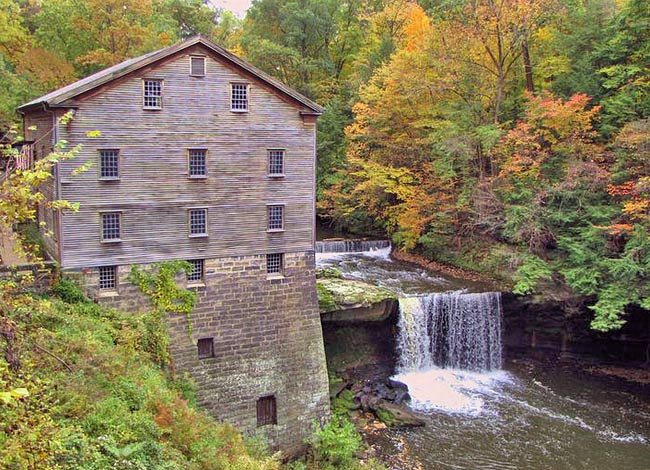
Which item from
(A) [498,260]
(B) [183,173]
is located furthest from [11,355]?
(A) [498,260]

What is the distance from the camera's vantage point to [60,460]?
8844mm

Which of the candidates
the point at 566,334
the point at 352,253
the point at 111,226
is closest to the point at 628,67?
the point at 566,334

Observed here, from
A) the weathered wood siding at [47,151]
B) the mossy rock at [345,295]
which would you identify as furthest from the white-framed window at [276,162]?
→ the weathered wood siding at [47,151]

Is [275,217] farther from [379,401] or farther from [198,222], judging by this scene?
[379,401]

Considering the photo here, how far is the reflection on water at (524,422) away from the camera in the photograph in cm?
1880

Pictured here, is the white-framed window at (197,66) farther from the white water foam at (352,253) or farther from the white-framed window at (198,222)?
the white water foam at (352,253)

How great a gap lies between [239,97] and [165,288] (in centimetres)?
659

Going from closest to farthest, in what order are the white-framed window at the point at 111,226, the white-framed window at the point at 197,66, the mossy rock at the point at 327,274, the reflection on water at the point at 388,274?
the white-framed window at the point at 111,226 → the white-framed window at the point at 197,66 → the mossy rock at the point at 327,274 → the reflection on water at the point at 388,274

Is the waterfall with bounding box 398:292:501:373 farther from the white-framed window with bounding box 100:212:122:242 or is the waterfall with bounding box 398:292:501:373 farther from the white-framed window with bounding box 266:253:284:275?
the white-framed window with bounding box 100:212:122:242

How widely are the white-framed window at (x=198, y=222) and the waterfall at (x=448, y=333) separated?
32.0 feet

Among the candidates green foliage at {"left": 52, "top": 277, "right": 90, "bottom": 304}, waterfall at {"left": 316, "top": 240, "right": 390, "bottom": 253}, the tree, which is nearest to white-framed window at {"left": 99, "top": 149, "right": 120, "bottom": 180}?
green foliage at {"left": 52, "top": 277, "right": 90, "bottom": 304}

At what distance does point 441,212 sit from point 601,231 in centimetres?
948

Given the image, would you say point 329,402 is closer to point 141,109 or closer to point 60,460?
point 141,109

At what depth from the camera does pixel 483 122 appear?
31.8 m
